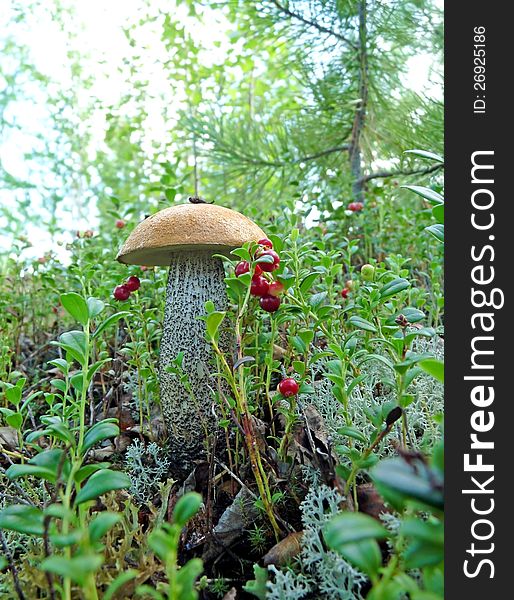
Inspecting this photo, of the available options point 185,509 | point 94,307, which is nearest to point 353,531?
point 185,509

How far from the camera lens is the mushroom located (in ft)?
4.97

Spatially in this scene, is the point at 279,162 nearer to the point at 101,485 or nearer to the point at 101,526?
the point at 101,485

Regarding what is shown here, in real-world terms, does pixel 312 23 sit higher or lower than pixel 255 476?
higher

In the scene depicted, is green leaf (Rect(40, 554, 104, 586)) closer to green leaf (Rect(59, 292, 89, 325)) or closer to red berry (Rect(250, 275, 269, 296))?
green leaf (Rect(59, 292, 89, 325))

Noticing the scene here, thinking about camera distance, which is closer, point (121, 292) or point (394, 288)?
point (394, 288)

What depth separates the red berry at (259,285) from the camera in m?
1.31

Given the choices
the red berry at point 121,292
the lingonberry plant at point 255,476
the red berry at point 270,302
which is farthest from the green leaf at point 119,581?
the red berry at point 121,292

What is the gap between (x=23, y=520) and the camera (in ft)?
2.68

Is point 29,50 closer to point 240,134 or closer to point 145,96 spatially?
point 145,96

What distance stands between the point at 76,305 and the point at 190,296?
697 millimetres

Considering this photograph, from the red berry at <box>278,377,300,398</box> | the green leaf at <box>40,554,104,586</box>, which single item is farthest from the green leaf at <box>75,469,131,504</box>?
the red berry at <box>278,377,300,398</box>

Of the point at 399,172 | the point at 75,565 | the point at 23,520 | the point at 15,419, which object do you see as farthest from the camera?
the point at 399,172

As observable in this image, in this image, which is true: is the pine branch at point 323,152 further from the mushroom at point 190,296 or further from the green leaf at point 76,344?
the green leaf at point 76,344

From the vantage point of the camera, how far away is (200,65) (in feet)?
17.1
